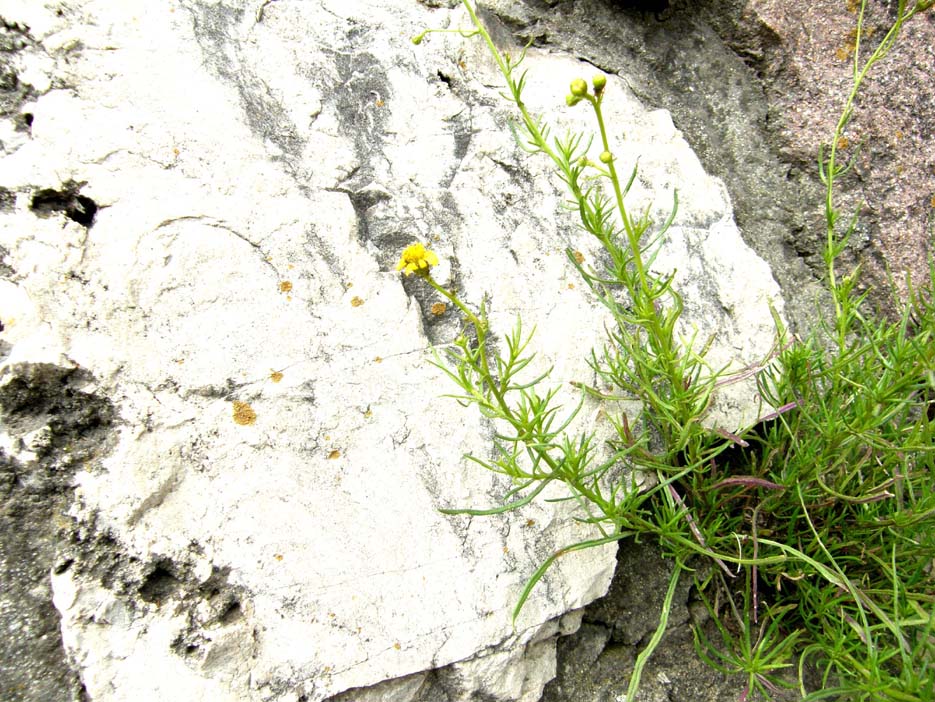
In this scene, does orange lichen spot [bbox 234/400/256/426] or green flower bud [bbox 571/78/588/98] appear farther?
orange lichen spot [bbox 234/400/256/426]

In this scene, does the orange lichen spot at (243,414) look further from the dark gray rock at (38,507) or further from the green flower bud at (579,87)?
the green flower bud at (579,87)

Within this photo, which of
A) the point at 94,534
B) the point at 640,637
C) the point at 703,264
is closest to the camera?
the point at 94,534

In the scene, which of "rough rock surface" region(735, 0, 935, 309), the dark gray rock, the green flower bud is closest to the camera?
the green flower bud

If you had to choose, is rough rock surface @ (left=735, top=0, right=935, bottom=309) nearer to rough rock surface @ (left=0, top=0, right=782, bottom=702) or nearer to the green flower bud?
rough rock surface @ (left=0, top=0, right=782, bottom=702)

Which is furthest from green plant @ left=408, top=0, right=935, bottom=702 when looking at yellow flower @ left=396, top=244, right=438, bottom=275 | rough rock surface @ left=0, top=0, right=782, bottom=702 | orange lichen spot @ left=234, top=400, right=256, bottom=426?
orange lichen spot @ left=234, top=400, right=256, bottom=426

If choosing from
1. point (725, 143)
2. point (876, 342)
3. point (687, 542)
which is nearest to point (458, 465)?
point (687, 542)

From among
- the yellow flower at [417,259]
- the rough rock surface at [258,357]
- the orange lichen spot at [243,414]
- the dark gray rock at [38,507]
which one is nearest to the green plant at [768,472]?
the rough rock surface at [258,357]

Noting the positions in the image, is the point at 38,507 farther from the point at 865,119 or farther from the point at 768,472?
the point at 865,119

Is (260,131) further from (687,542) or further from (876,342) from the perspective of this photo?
(876,342)
